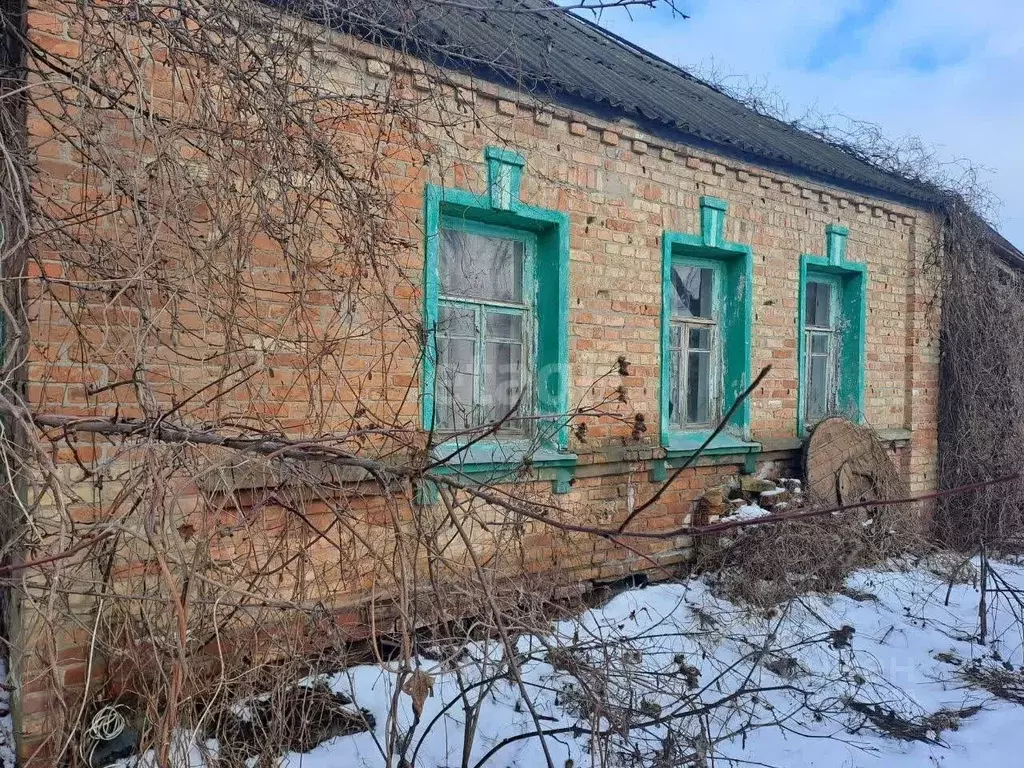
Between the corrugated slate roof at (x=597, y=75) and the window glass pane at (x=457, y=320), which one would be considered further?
the window glass pane at (x=457, y=320)

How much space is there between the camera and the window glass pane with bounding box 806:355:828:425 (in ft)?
23.4

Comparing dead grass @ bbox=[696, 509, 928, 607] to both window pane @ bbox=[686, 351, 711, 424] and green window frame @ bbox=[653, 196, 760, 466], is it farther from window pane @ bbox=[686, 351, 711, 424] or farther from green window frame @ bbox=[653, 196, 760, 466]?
window pane @ bbox=[686, 351, 711, 424]

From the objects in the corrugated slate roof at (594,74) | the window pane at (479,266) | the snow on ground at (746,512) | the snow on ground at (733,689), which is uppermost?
the corrugated slate roof at (594,74)

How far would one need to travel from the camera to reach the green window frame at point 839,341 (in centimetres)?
705

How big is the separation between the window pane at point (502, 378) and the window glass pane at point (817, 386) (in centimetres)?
369

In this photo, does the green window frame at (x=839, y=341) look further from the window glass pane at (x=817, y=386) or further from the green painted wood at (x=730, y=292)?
the green painted wood at (x=730, y=292)

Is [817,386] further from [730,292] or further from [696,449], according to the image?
[696,449]

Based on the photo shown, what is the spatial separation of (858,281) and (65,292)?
6.95 metres

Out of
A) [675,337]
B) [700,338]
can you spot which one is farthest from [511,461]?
[700,338]

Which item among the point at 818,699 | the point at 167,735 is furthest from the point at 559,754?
the point at 167,735

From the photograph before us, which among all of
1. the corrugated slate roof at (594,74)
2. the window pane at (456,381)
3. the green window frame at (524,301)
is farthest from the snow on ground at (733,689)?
the corrugated slate roof at (594,74)

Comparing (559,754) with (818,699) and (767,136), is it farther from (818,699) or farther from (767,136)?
(767,136)

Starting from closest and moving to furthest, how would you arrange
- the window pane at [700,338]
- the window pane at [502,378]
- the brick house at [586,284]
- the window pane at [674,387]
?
the brick house at [586,284] → the window pane at [502,378] → the window pane at [674,387] → the window pane at [700,338]

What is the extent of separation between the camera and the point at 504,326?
490 cm
